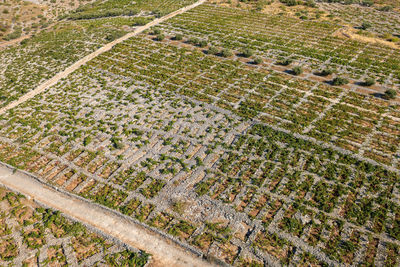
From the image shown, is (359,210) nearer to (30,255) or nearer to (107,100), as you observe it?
(30,255)

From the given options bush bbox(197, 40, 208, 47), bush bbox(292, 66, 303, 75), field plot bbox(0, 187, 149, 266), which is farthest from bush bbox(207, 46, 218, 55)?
field plot bbox(0, 187, 149, 266)

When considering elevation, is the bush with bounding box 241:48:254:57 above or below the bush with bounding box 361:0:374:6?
below

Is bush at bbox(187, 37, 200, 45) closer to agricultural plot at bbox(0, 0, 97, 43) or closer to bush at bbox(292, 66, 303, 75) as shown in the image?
bush at bbox(292, 66, 303, 75)

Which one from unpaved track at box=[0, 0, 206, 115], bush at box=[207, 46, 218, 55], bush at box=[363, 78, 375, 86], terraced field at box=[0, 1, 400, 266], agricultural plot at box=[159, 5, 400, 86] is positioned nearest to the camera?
terraced field at box=[0, 1, 400, 266]

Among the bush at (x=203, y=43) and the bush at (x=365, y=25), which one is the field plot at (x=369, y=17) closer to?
the bush at (x=365, y=25)

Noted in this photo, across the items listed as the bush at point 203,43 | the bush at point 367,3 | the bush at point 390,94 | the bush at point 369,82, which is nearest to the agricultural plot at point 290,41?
the bush at point 369,82

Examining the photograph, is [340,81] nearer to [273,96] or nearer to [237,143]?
[273,96]
